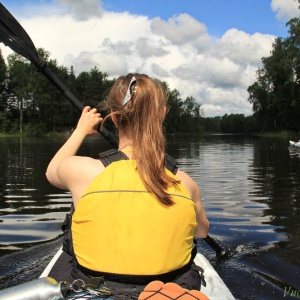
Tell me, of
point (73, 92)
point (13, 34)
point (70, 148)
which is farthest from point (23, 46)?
point (73, 92)

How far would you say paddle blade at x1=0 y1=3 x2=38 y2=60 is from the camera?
3.41 m

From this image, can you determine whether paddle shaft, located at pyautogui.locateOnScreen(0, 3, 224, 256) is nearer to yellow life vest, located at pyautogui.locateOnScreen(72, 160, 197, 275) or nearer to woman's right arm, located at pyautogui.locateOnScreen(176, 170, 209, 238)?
woman's right arm, located at pyautogui.locateOnScreen(176, 170, 209, 238)

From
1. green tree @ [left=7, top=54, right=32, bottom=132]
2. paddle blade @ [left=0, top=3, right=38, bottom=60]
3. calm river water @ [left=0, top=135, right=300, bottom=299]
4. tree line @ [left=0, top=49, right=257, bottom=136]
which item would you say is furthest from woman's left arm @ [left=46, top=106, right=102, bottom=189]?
green tree @ [left=7, top=54, right=32, bottom=132]

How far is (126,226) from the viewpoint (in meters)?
1.91

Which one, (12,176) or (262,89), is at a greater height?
(262,89)

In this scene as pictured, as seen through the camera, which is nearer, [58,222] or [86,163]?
[86,163]

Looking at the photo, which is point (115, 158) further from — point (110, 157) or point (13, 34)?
point (13, 34)

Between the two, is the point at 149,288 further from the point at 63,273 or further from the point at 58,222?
the point at 58,222

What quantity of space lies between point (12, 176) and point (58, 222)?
6.77 metres

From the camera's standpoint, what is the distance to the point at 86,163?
2.06 metres

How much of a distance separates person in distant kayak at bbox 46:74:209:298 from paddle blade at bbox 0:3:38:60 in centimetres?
180

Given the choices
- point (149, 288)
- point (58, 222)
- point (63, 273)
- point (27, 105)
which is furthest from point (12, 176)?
point (27, 105)

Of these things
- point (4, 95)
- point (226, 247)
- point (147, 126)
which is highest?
point (4, 95)

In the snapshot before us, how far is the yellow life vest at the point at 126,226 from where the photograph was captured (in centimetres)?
192
